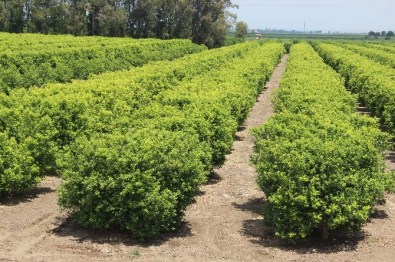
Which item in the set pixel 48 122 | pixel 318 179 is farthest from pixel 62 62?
pixel 318 179

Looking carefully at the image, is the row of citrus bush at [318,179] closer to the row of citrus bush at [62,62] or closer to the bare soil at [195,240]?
the bare soil at [195,240]

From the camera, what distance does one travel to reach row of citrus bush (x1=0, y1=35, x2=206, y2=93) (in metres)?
22.7

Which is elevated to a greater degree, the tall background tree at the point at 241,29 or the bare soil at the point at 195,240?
the tall background tree at the point at 241,29

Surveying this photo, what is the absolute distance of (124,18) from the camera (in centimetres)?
7094

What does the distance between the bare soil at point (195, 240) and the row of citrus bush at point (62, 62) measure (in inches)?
516

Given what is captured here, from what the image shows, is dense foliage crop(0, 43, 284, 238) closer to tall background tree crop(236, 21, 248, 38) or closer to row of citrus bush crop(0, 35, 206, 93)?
row of citrus bush crop(0, 35, 206, 93)

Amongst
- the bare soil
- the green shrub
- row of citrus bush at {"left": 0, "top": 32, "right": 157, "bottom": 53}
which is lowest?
the bare soil

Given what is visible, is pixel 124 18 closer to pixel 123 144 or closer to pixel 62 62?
pixel 62 62

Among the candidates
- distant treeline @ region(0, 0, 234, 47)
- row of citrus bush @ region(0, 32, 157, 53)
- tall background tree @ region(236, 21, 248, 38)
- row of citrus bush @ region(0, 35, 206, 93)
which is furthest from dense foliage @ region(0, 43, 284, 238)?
tall background tree @ region(236, 21, 248, 38)

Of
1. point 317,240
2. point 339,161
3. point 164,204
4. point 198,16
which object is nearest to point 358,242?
point 317,240

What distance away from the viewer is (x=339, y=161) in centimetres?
734

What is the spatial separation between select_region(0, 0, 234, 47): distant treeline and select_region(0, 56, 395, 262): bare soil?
63495 millimetres

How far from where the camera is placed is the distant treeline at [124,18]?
2721 inches

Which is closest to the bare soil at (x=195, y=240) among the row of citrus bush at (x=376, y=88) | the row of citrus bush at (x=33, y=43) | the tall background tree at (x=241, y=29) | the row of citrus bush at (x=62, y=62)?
the row of citrus bush at (x=376, y=88)
